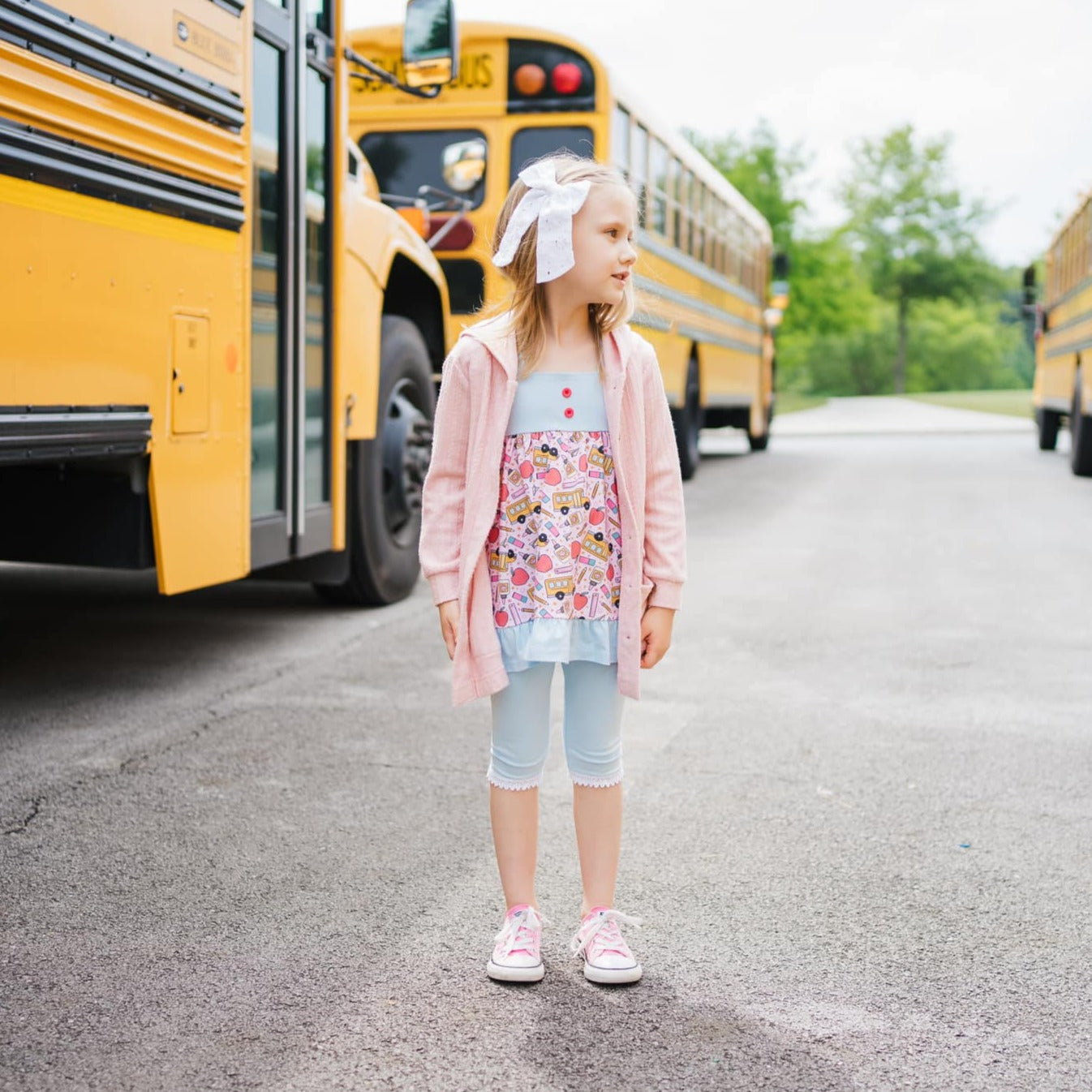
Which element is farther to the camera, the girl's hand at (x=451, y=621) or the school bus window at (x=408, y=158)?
the school bus window at (x=408, y=158)

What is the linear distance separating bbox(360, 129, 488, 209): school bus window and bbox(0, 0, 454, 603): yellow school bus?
13.4ft

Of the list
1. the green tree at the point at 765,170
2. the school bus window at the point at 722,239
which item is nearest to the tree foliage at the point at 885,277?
the green tree at the point at 765,170

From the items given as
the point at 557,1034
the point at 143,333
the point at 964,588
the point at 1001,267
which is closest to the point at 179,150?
the point at 143,333

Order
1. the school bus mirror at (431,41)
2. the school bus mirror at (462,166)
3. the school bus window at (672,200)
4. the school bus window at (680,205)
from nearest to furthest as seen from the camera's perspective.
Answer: the school bus mirror at (431,41), the school bus mirror at (462,166), the school bus window at (672,200), the school bus window at (680,205)

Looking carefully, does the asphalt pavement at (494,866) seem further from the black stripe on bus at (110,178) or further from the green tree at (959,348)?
the green tree at (959,348)

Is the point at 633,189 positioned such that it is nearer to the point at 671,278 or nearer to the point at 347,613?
the point at 347,613

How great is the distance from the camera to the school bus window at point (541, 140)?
946cm

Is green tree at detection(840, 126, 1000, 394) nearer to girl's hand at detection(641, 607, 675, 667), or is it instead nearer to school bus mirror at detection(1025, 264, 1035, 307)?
school bus mirror at detection(1025, 264, 1035, 307)

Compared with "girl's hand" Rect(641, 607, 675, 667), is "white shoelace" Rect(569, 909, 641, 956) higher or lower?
lower

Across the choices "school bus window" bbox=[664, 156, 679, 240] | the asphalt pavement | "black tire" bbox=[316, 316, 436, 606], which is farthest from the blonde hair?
"school bus window" bbox=[664, 156, 679, 240]

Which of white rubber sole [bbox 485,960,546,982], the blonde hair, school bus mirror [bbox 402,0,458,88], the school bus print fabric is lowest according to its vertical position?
white rubber sole [bbox 485,960,546,982]

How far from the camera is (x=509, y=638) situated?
248cm

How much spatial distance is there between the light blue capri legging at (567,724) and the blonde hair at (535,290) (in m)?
0.51

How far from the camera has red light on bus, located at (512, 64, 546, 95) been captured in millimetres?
9477
